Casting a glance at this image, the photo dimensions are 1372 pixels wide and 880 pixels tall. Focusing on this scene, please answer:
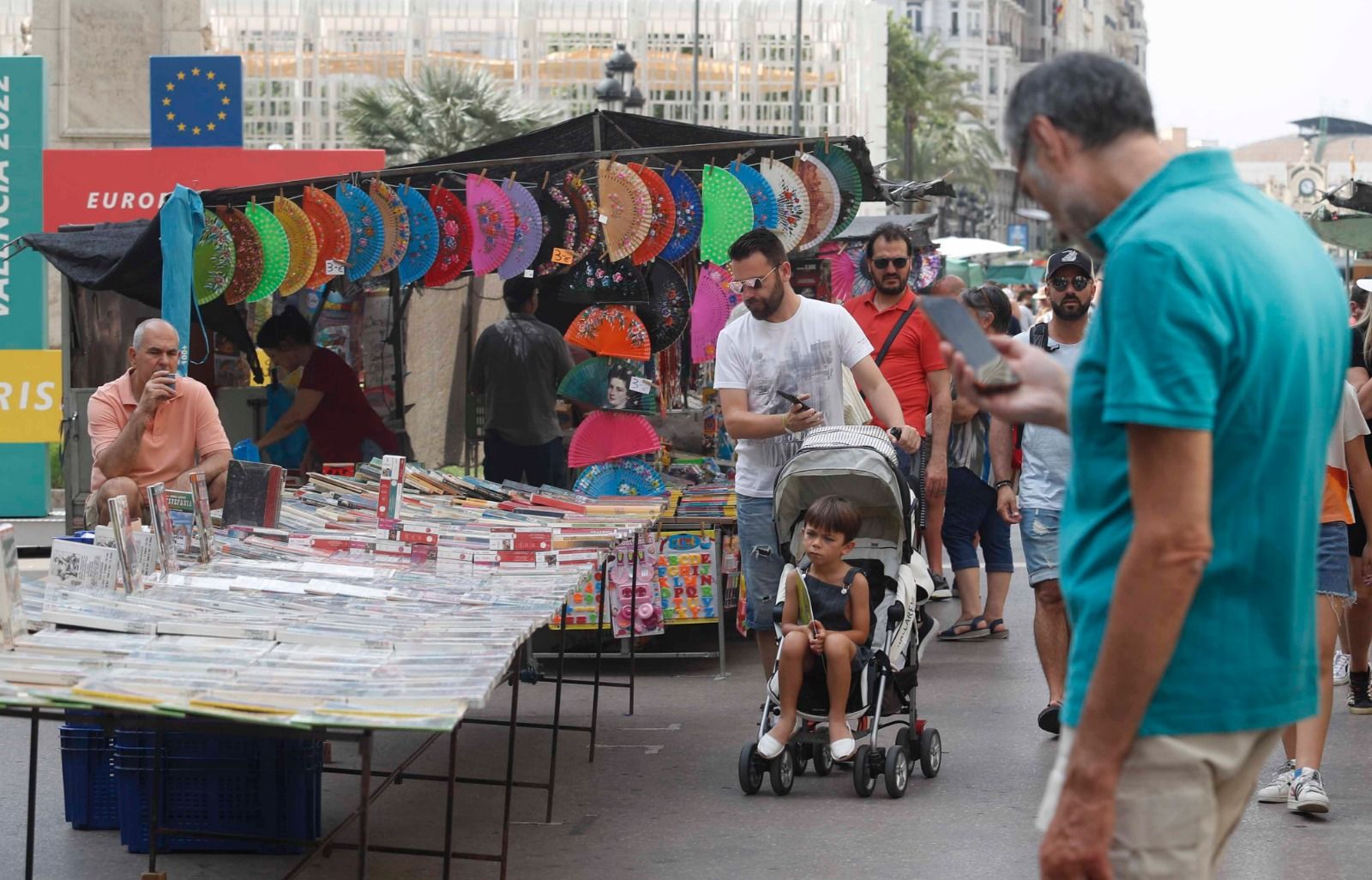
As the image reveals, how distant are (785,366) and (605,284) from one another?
9.92 feet

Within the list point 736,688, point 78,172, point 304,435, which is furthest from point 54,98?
point 736,688

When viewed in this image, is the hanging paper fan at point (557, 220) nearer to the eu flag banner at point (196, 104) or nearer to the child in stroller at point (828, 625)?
the child in stroller at point (828, 625)

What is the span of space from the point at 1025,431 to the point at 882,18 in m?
51.1

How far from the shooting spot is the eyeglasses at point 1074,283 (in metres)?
7.37

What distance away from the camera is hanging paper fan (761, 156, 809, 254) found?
9.76 metres

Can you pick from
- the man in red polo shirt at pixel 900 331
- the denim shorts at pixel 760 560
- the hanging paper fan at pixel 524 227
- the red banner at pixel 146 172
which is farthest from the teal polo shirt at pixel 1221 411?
the red banner at pixel 146 172

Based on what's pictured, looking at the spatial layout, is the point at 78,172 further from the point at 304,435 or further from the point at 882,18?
A: the point at 882,18

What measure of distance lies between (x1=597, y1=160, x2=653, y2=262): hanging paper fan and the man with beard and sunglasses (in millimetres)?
2275

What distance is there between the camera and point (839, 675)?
656cm

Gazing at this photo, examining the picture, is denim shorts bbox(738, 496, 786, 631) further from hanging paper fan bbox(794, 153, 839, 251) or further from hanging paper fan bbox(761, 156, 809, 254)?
hanging paper fan bbox(794, 153, 839, 251)

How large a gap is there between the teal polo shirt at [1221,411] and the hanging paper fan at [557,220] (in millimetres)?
7234

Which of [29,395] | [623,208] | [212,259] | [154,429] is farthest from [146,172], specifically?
[154,429]

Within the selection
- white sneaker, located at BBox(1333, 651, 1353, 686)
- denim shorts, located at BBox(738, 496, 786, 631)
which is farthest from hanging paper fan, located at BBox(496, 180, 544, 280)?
white sneaker, located at BBox(1333, 651, 1353, 686)

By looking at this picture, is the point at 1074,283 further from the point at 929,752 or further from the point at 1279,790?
the point at 1279,790
